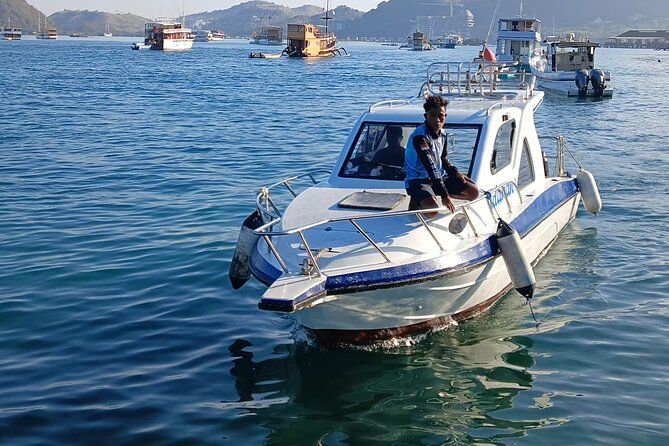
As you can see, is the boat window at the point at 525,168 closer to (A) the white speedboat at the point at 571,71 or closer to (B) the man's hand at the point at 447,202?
(B) the man's hand at the point at 447,202

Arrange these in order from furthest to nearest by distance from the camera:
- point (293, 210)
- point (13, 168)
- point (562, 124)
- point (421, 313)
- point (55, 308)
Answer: point (562, 124) → point (13, 168) → point (55, 308) → point (293, 210) → point (421, 313)

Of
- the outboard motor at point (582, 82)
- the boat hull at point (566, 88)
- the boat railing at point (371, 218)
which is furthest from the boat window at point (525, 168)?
the boat hull at point (566, 88)

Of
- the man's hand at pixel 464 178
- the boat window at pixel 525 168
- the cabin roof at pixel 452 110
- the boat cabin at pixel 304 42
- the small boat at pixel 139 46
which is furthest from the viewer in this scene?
the small boat at pixel 139 46

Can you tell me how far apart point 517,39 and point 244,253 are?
4997cm

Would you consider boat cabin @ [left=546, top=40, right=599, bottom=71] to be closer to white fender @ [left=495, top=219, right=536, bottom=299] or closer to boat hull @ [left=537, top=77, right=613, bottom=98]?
boat hull @ [left=537, top=77, right=613, bottom=98]

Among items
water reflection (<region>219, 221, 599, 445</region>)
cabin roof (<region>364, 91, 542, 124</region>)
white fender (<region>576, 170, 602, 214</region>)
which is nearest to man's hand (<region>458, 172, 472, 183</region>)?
cabin roof (<region>364, 91, 542, 124</region>)

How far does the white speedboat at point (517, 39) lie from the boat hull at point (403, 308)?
4815cm

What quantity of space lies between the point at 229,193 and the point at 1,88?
3030 cm

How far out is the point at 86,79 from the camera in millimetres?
52281

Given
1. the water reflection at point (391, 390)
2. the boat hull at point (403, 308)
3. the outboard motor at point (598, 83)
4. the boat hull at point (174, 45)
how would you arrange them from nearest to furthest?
the water reflection at point (391, 390) < the boat hull at point (403, 308) < the outboard motor at point (598, 83) < the boat hull at point (174, 45)

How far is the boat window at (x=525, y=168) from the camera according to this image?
12.8m

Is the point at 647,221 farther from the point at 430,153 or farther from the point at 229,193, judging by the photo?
the point at 229,193

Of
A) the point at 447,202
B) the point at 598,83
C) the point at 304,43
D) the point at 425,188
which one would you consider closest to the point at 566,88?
the point at 598,83

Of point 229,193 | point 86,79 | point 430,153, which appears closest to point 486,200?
point 430,153
